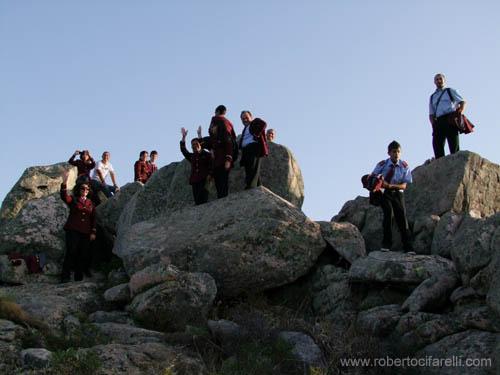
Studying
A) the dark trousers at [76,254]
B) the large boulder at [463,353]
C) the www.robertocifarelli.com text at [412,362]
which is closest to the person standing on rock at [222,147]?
the dark trousers at [76,254]

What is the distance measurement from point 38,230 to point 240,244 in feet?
19.0

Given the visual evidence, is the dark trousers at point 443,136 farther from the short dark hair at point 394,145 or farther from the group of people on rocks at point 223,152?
the group of people on rocks at point 223,152

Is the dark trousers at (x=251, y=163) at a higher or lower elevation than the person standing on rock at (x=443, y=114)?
lower

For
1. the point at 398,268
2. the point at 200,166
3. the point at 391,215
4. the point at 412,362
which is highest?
the point at 200,166

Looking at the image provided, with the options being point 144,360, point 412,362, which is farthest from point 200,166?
point 412,362

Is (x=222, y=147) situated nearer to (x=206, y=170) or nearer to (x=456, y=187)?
(x=206, y=170)

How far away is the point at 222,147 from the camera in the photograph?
1572 centimetres

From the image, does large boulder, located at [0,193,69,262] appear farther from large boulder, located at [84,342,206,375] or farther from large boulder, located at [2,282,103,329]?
large boulder, located at [84,342,206,375]

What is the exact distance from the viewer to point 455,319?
10922mm

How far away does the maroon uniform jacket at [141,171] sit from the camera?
66.6ft

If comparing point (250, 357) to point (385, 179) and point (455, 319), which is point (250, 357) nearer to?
point (455, 319)

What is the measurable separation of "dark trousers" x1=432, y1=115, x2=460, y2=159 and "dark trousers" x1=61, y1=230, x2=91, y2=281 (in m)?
8.88

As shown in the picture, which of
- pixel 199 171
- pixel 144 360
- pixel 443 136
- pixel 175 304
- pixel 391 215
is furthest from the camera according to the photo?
pixel 443 136

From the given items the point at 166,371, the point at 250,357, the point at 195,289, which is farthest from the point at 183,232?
the point at 166,371
